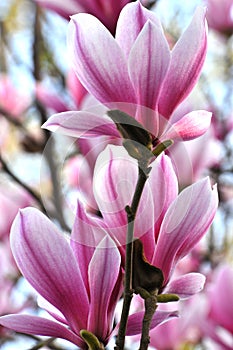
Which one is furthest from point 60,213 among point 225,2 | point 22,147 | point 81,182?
point 225,2

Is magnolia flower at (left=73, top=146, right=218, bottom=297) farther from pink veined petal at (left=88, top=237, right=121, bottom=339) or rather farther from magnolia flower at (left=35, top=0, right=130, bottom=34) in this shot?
magnolia flower at (left=35, top=0, right=130, bottom=34)

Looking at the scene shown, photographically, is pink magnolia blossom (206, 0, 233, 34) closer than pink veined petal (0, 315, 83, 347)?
No

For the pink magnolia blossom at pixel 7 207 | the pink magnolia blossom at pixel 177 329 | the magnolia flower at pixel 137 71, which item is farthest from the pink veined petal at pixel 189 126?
the pink magnolia blossom at pixel 7 207

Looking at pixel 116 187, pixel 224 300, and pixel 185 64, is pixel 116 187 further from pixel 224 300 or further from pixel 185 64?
pixel 224 300

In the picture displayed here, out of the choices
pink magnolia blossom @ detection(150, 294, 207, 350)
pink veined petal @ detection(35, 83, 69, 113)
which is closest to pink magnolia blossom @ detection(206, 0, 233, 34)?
pink veined petal @ detection(35, 83, 69, 113)

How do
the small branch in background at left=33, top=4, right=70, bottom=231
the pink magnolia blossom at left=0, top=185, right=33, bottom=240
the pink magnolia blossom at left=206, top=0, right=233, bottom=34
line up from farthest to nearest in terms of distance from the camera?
the pink magnolia blossom at left=206, top=0, right=233, bottom=34, the pink magnolia blossom at left=0, top=185, right=33, bottom=240, the small branch in background at left=33, top=4, right=70, bottom=231

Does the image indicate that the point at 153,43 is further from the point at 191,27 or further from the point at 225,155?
the point at 225,155
